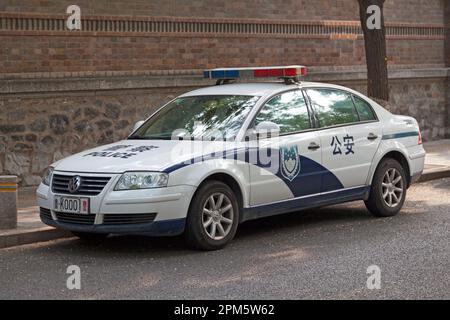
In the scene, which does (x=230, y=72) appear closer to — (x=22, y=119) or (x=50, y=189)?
(x=50, y=189)

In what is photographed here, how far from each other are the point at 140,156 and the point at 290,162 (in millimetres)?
1619

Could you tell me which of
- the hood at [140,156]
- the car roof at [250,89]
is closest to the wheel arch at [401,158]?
the car roof at [250,89]

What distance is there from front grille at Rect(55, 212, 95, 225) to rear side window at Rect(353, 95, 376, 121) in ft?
11.7

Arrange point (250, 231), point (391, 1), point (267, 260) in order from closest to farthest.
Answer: point (267, 260) < point (250, 231) < point (391, 1)

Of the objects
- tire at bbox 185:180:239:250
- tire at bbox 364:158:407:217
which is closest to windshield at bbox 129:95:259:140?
tire at bbox 185:180:239:250

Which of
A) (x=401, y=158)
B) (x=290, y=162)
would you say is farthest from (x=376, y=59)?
(x=290, y=162)

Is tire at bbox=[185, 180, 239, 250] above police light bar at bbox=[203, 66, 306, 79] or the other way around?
the other way around

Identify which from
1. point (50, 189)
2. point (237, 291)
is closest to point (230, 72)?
point (50, 189)

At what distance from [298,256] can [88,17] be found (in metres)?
6.56

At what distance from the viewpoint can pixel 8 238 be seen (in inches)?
367

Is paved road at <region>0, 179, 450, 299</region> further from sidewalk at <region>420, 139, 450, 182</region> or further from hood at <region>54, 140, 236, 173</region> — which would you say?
sidewalk at <region>420, 139, 450, 182</region>

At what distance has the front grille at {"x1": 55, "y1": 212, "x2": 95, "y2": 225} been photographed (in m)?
8.50
